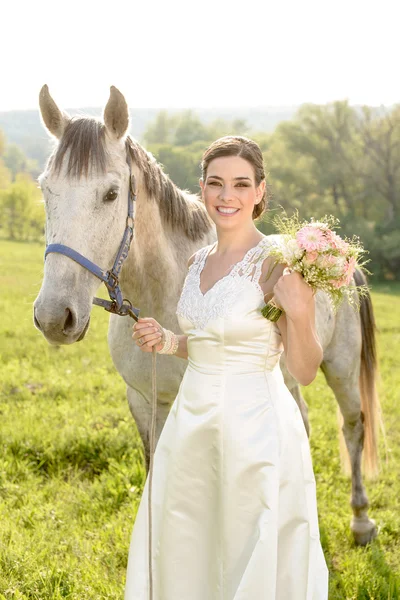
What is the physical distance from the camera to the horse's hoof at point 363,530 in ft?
13.4

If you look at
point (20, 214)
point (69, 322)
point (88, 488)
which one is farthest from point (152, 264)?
point (20, 214)

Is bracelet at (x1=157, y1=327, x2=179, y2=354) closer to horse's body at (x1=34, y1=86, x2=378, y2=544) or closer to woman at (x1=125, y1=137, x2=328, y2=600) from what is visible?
woman at (x1=125, y1=137, x2=328, y2=600)

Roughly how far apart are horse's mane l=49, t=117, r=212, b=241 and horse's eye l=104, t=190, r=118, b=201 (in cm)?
9

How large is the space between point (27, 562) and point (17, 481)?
135cm

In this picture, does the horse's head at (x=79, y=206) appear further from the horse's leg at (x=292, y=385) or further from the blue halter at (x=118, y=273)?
the horse's leg at (x=292, y=385)

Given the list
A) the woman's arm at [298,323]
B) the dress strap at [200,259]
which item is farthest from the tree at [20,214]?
the woman's arm at [298,323]

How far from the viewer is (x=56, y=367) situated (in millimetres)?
7832

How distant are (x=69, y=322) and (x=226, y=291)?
0.67 m

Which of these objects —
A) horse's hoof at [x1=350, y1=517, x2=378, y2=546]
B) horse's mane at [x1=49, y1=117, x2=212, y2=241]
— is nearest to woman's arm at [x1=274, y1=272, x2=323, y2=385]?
horse's mane at [x1=49, y1=117, x2=212, y2=241]

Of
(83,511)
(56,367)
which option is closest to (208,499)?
(83,511)

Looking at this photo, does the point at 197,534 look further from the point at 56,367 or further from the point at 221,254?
the point at 56,367

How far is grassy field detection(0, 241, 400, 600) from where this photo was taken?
11.0ft

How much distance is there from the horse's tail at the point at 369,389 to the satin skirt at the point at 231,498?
219 cm

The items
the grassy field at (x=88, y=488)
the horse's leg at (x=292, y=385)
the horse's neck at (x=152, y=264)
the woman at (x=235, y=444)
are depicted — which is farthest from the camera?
the horse's leg at (x=292, y=385)
